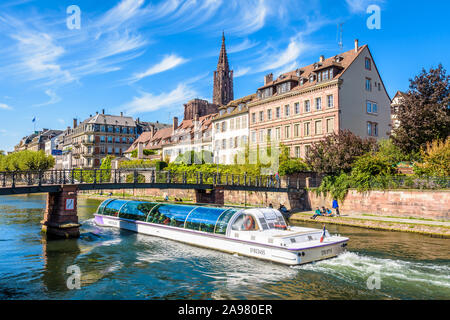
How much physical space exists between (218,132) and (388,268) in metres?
47.1

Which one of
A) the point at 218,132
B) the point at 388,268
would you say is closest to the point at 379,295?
the point at 388,268

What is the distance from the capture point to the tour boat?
18.6 m

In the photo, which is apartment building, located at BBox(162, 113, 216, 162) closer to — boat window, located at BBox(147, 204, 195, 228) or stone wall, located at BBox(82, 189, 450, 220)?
stone wall, located at BBox(82, 189, 450, 220)

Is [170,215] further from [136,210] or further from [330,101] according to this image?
[330,101]

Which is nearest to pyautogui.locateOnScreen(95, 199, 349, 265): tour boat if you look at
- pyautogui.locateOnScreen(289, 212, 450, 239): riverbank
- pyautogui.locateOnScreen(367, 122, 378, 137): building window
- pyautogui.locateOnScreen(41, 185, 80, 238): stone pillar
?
pyautogui.locateOnScreen(41, 185, 80, 238): stone pillar

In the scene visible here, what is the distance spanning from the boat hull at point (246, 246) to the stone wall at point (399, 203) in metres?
14.7

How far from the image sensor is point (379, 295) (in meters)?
13.5

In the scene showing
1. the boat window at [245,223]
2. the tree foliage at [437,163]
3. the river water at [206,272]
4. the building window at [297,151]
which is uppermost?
the building window at [297,151]

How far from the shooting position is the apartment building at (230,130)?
57812 millimetres

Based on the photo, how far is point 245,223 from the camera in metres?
21.7

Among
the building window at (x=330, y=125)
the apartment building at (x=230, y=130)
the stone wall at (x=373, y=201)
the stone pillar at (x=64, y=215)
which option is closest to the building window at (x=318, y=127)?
the building window at (x=330, y=125)

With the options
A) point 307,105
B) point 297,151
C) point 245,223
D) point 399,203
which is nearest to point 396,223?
point 399,203

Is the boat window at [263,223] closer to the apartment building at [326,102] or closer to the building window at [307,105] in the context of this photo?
the apartment building at [326,102]
